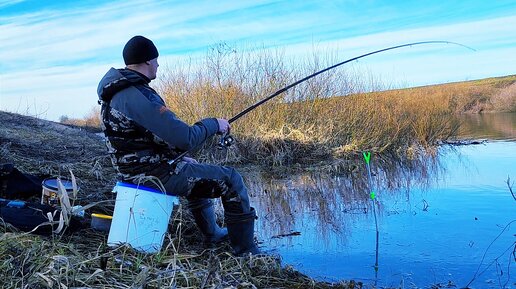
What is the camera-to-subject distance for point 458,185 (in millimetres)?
7020

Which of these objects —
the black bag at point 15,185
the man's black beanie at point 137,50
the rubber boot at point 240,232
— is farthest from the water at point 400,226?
the black bag at point 15,185

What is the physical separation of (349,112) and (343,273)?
843cm

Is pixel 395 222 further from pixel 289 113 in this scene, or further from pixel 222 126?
pixel 289 113

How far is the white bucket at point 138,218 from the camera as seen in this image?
3266 millimetres

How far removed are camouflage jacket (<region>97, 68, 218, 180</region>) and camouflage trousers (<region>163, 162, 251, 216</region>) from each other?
0.10 metres

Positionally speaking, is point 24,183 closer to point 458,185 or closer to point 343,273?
point 343,273

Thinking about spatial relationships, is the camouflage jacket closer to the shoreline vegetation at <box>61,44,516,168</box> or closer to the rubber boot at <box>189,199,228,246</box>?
the rubber boot at <box>189,199,228,246</box>

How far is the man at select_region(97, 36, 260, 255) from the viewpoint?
321 centimetres

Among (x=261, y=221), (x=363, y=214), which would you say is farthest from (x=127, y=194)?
(x=363, y=214)

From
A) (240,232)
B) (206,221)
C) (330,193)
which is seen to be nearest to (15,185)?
(206,221)

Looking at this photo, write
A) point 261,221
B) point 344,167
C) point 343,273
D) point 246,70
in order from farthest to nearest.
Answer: point 246,70 → point 344,167 → point 261,221 → point 343,273

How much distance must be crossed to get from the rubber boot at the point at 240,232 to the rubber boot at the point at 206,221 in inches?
11.8

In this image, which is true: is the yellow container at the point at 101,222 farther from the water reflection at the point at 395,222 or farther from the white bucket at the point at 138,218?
the water reflection at the point at 395,222

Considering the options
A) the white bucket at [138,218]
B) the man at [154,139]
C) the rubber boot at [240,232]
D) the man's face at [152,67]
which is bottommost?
the rubber boot at [240,232]
